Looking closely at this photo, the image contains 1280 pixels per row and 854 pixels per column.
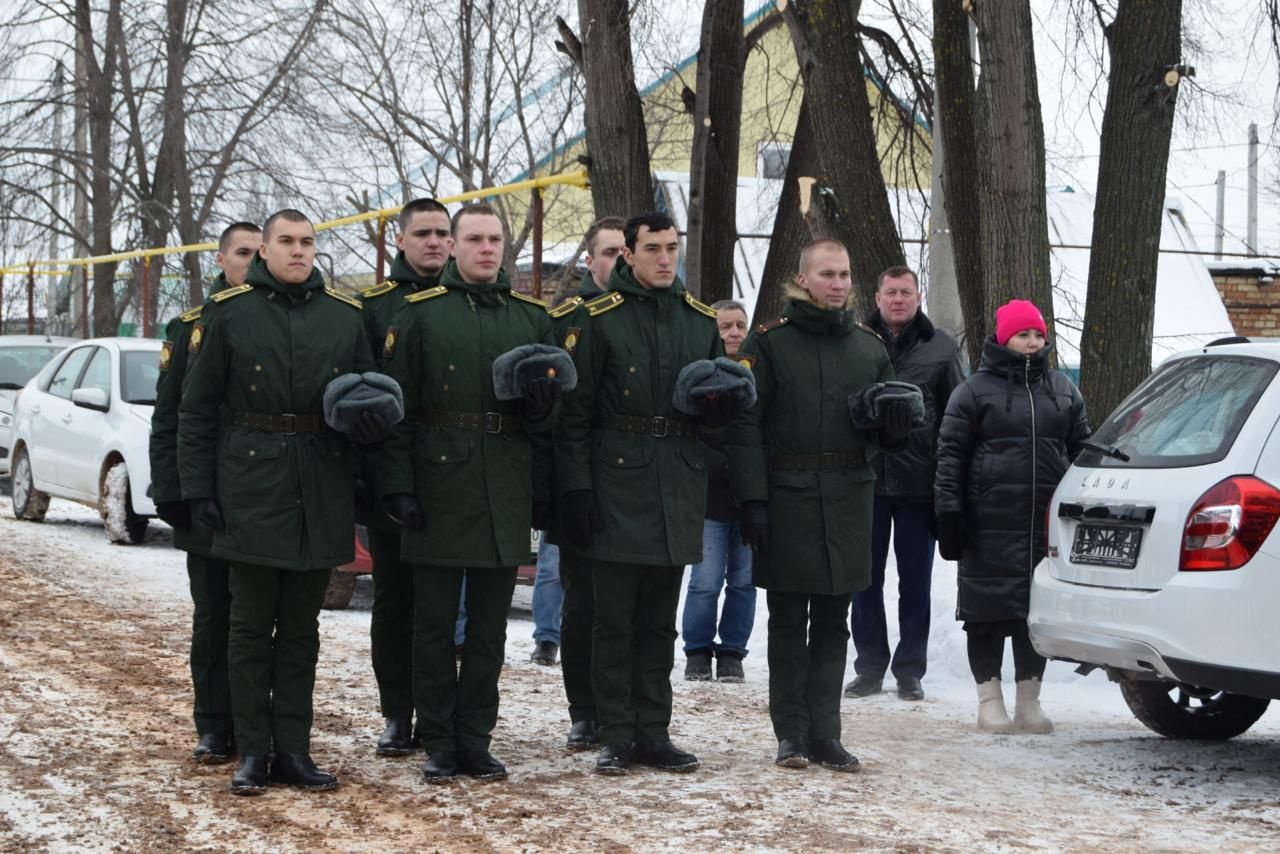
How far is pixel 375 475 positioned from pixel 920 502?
11.2ft

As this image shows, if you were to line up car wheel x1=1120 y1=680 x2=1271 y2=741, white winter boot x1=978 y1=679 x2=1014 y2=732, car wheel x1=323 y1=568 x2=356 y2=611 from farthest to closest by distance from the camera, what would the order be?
car wheel x1=323 y1=568 x2=356 y2=611, white winter boot x1=978 y1=679 x2=1014 y2=732, car wheel x1=1120 y1=680 x2=1271 y2=741

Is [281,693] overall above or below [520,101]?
below

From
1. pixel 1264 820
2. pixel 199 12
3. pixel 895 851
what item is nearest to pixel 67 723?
pixel 895 851

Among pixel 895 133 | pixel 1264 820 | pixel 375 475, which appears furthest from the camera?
pixel 895 133

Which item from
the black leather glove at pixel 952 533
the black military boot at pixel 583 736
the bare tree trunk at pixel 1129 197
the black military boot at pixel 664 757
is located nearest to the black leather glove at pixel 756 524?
the black military boot at pixel 664 757

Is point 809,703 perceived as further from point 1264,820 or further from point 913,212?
point 913,212

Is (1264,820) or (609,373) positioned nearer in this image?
(1264,820)

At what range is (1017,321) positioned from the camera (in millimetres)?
8062

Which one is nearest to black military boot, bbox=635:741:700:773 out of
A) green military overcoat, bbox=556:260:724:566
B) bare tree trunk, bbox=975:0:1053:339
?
green military overcoat, bbox=556:260:724:566

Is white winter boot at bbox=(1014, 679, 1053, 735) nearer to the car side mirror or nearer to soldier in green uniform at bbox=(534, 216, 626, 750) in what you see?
soldier in green uniform at bbox=(534, 216, 626, 750)

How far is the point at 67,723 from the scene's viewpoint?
751 centimetres

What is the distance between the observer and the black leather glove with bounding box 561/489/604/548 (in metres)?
6.74

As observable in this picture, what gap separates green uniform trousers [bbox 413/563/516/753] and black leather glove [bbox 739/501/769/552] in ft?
3.06

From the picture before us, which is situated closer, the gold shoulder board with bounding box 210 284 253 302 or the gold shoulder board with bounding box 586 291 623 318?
the gold shoulder board with bounding box 210 284 253 302
